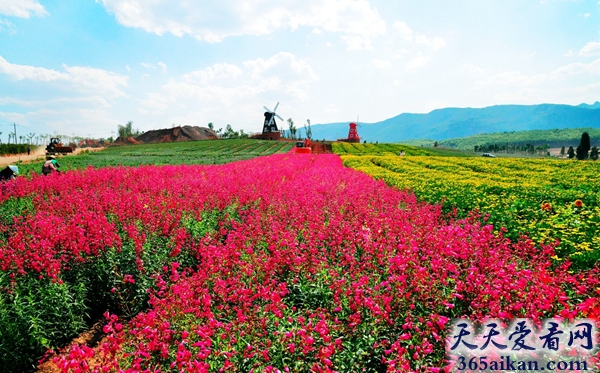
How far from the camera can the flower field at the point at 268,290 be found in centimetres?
356

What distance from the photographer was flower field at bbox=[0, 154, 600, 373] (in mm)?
3557

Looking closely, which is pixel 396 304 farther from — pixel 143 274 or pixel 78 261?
pixel 78 261

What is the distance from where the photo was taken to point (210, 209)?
973 cm

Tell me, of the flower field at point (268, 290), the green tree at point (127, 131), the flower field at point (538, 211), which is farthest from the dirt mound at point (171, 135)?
the flower field at point (268, 290)

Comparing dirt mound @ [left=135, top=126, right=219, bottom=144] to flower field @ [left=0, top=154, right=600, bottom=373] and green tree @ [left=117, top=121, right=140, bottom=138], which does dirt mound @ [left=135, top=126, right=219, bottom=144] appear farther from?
flower field @ [left=0, top=154, right=600, bottom=373]

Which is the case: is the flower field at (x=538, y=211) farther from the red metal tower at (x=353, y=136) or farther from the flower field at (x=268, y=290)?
the red metal tower at (x=353, y=136)

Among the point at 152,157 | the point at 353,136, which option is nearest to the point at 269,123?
the point at 353,136

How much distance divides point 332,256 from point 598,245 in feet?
15.1

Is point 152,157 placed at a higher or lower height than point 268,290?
higher

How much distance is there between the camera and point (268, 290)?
4.35 metres

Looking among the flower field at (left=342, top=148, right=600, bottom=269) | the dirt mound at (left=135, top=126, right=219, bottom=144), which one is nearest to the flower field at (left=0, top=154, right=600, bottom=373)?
the flower field at (left=342, top=148, right=600, bottom=269)

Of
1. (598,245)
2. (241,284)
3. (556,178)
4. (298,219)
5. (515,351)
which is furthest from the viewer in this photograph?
(556,178)

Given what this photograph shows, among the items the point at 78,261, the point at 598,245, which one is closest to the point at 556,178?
the point at 598,245

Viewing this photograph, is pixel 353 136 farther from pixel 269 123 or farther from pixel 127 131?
pixel 127 131
